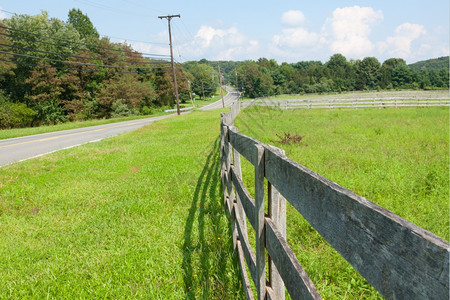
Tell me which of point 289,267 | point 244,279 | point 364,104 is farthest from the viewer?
point 364,104

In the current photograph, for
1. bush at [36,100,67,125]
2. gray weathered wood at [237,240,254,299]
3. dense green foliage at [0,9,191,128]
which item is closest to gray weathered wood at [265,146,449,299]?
gray weathered wood at [237,240,254,299]

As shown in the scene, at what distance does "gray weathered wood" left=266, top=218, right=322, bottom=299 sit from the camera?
3.97ft

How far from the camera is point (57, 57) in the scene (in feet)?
151

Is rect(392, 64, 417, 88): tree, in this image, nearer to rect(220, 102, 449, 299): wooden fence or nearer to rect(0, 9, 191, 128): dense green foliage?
rect(0, 9, 191, 128): dense green foliage

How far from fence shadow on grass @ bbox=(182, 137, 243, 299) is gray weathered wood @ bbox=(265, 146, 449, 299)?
209cm

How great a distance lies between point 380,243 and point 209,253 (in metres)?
3.04

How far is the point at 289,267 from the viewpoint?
1.43 m

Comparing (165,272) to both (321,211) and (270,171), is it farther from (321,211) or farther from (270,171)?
(321,211)

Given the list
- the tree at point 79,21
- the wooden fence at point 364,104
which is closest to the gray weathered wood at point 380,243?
the wooden fence at point 364,104

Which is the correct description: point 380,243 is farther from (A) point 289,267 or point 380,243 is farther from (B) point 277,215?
(B) point 277,215

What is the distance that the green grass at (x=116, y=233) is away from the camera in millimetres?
3133

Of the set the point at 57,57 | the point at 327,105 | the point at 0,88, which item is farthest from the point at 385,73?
the point at 0,88

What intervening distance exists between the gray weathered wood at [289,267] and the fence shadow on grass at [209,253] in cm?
131

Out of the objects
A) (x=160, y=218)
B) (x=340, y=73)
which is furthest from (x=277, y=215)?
(x=340, y=73)
